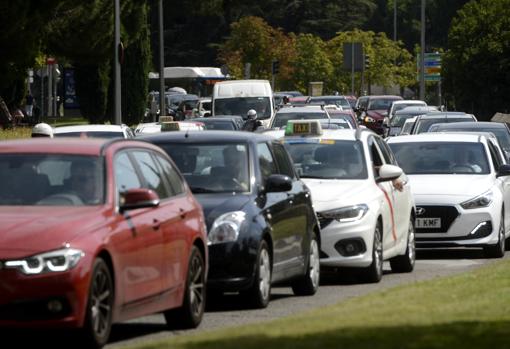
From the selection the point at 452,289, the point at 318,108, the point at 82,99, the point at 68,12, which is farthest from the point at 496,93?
the point at 452,289

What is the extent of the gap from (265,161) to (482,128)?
13635 mm

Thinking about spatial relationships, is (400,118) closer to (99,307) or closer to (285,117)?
(285,117)

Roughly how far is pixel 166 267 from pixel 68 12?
40.5 m

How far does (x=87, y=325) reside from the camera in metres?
10.9

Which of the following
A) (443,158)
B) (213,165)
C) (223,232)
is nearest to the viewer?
(223,232)

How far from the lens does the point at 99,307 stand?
11156mm

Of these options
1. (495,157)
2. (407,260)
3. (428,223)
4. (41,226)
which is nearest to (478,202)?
(428,223)

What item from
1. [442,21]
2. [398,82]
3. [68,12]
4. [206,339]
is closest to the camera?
[206,339]

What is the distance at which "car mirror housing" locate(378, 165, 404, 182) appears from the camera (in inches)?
705

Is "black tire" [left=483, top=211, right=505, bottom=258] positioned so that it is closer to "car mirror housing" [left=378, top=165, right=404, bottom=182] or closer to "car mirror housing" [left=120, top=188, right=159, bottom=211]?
"car mirror housing" [left=378, top=165, right=404, bottom=182]

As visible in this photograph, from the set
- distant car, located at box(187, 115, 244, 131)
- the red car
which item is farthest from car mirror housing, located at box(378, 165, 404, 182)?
distant car, located at box(187, 115, 244, 131)

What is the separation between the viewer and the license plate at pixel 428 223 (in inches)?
821

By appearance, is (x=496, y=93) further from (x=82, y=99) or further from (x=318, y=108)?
(x=318, y=108)

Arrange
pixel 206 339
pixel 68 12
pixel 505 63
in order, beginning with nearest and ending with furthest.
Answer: pixel 206 339 → pixel 68 12 → pixel 505 63
